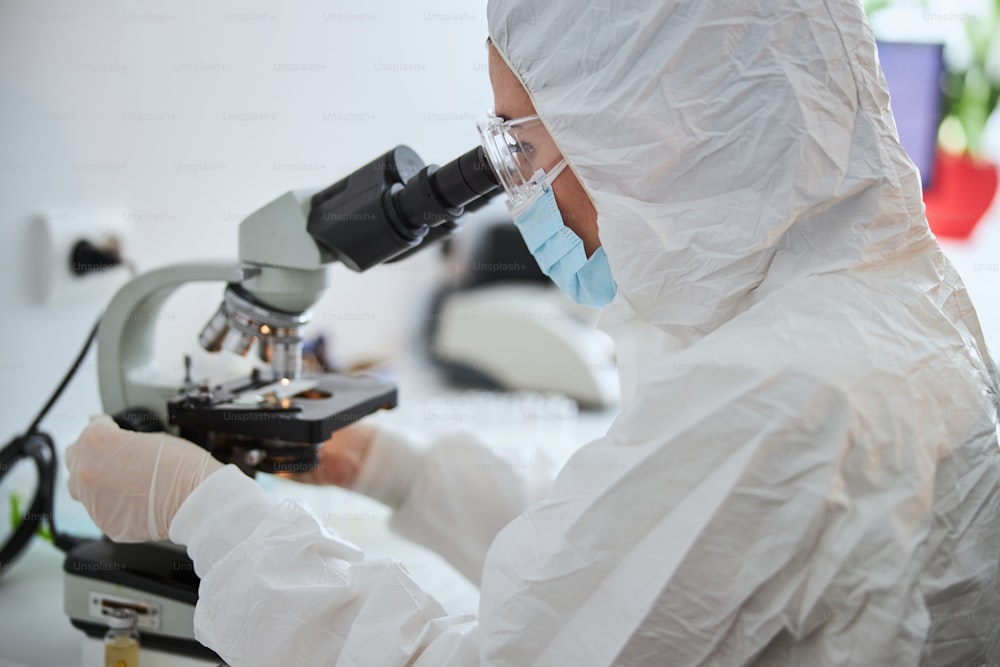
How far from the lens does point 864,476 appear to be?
67 cm

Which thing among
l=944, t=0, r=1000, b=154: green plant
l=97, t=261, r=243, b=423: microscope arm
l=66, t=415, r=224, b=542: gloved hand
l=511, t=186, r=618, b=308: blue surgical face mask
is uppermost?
l=944, t=0, r=1000, b=154: green plant

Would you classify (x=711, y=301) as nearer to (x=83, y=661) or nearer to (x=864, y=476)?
(x=864, y=476)

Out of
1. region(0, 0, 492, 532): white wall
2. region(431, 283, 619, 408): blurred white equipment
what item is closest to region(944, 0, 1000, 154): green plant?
region(431, 283, 619, 408): blurred white equipment

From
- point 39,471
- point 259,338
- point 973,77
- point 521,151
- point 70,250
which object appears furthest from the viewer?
point 973,77

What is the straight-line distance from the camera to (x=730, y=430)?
0.68 m

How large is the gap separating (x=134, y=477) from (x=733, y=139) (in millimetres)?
720

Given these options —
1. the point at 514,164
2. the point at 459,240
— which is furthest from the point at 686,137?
the point at 459,240

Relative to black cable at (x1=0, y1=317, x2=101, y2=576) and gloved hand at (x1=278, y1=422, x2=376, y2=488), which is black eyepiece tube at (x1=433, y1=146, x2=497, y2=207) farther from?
black cable at (x1=0, y1=317, x2=101, y2=576)

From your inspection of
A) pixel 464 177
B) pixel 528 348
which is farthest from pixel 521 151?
pixel 528 348

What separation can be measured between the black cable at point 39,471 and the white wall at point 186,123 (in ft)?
0.39

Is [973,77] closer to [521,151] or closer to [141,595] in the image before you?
[521,151]

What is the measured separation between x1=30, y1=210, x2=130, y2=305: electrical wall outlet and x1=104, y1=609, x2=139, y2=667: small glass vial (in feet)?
1.86

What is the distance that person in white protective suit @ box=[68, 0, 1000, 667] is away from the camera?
668 mm

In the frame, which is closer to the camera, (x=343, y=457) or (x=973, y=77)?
(x=343, y=457)
